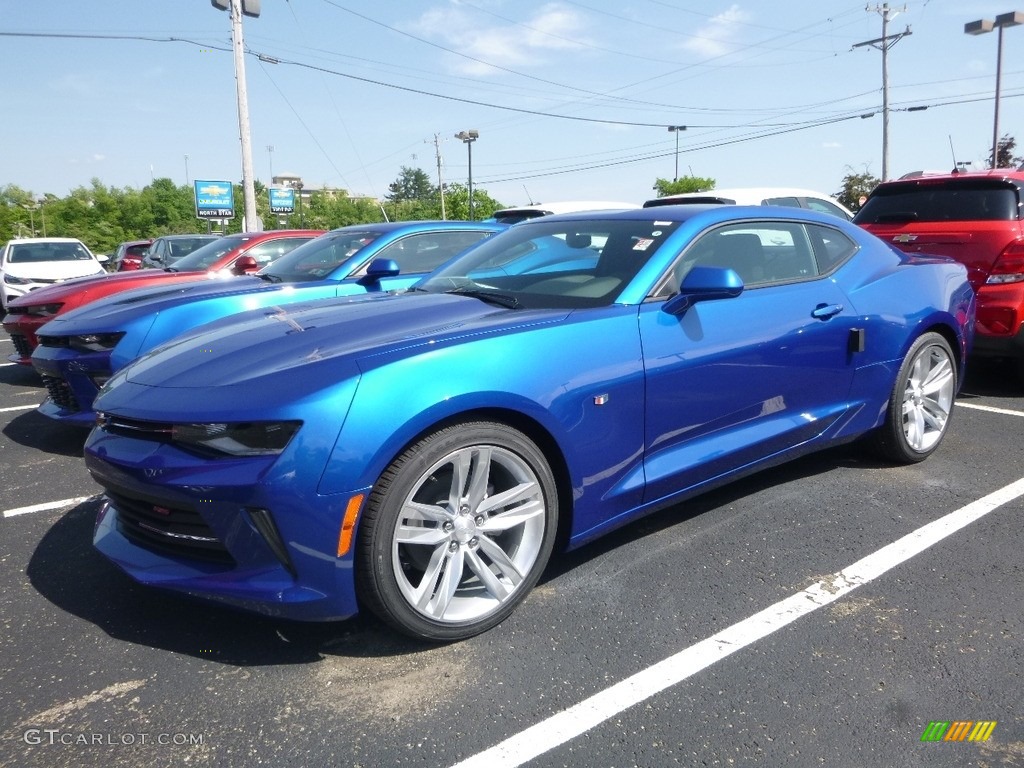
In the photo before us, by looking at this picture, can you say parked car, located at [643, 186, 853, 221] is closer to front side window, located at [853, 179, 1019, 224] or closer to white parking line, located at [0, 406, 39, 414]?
front side window, located at [853, 179, 1019, 224]

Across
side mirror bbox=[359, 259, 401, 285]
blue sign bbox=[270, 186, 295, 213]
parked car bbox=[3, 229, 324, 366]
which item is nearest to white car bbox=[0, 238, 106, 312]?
parked car bbox=[3, 229, 324, 366]

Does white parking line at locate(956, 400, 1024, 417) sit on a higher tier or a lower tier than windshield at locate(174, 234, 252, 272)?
lower

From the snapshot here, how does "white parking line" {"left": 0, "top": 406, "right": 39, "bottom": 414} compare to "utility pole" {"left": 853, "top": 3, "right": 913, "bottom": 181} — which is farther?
"utility pole" {"left": 853, "top": 3, "right": 913, "bottom": 181}

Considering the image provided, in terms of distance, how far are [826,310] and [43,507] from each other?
12.7 feet

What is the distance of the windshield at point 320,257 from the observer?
237 inches

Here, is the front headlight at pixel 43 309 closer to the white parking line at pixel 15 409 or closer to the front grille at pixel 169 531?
the white parking line at pixel 15 409

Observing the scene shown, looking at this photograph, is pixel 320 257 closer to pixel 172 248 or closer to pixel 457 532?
pixel 457 532

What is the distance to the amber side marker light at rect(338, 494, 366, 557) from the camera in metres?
2.27

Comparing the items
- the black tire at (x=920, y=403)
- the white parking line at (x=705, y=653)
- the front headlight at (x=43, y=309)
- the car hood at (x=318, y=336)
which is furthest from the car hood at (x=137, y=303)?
the black tire at (x=920, y=403)

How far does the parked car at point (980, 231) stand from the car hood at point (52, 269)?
44.2 feet

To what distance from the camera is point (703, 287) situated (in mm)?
3010

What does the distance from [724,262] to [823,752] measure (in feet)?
6.75

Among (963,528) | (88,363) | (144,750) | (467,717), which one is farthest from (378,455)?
(88,363)

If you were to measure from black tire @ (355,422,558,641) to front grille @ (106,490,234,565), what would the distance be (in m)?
0.45
